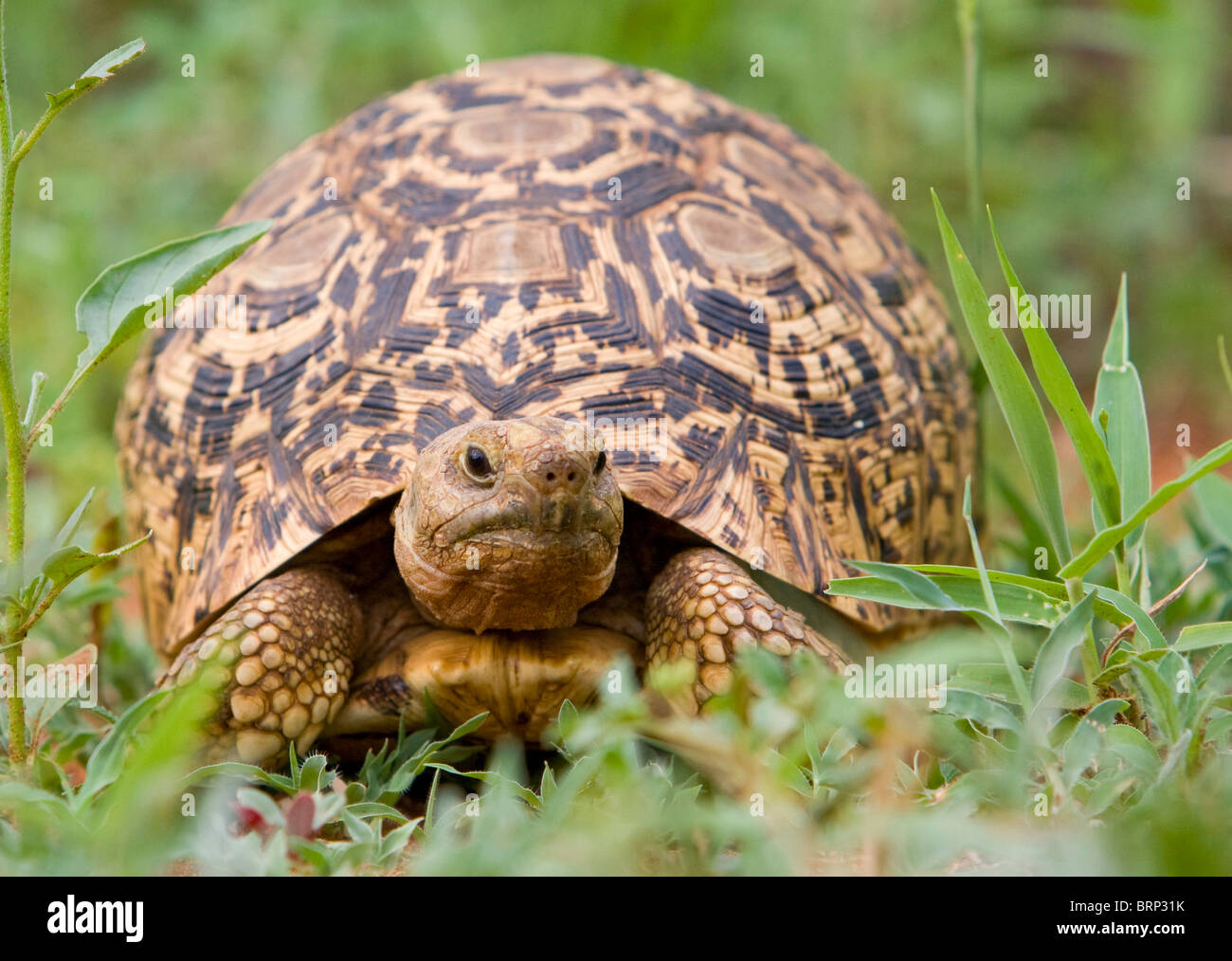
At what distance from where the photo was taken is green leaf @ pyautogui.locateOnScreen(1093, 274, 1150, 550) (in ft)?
8.13

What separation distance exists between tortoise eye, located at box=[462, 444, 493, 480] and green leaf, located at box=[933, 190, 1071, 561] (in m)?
0.97

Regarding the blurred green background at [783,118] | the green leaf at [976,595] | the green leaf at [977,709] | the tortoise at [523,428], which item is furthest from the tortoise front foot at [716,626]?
the blurred green background at [783,118]

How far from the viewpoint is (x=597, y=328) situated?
2.86 m

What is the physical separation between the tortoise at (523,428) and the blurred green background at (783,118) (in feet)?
6.58

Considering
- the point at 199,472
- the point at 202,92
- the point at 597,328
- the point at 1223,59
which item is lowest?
the point at 199,472

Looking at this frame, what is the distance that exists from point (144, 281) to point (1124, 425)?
1913mm

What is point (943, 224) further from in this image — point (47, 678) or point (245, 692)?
point (47, 678)

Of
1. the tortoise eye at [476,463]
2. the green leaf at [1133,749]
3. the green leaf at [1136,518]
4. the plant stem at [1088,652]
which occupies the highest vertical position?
the tortoise eye at [476,463]

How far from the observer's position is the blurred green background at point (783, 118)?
578cm

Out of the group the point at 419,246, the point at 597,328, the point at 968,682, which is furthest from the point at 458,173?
the point at 968,682

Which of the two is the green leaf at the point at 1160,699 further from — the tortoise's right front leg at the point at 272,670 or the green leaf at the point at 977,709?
the tortoise's right front leg at the point at 272,670

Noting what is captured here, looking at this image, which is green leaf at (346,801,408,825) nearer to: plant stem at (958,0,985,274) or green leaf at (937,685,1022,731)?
green leaf at (937,685,1022,731)

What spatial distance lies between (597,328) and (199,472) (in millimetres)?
1019
